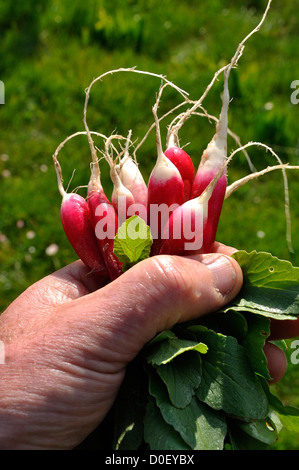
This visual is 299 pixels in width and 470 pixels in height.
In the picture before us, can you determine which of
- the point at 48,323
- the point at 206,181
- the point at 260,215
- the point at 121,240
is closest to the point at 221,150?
the point at 206,181

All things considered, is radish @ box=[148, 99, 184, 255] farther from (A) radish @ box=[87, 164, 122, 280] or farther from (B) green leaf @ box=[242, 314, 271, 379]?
(B) green leaf @ box=[242, 314, 271, 379]

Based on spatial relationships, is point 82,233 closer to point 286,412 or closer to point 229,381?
point 229,381

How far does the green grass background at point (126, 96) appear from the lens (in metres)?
3.18

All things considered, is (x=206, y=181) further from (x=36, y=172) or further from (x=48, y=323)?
(x=36, y=172)

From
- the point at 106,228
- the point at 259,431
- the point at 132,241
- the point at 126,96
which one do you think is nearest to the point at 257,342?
the point at 259,431

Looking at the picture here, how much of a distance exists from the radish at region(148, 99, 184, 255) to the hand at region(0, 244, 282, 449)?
23 cm

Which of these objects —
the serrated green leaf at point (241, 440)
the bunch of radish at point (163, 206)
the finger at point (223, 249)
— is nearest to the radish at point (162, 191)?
the bunch of radish at point (163, 206)

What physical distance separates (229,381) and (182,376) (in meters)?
0.14

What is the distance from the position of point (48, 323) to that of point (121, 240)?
32 cm

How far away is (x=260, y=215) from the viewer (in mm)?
3256

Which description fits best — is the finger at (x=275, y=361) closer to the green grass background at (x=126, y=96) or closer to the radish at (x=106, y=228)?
the radish at (x=106, y=228)

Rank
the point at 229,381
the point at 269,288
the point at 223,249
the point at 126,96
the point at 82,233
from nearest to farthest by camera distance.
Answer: the point at 229,381 → the point at 269,288 → the point at 82,233 → the point at 223,249 → the point at 126,96

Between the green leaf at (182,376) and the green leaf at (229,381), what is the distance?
5 cm

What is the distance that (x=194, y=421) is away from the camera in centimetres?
151
